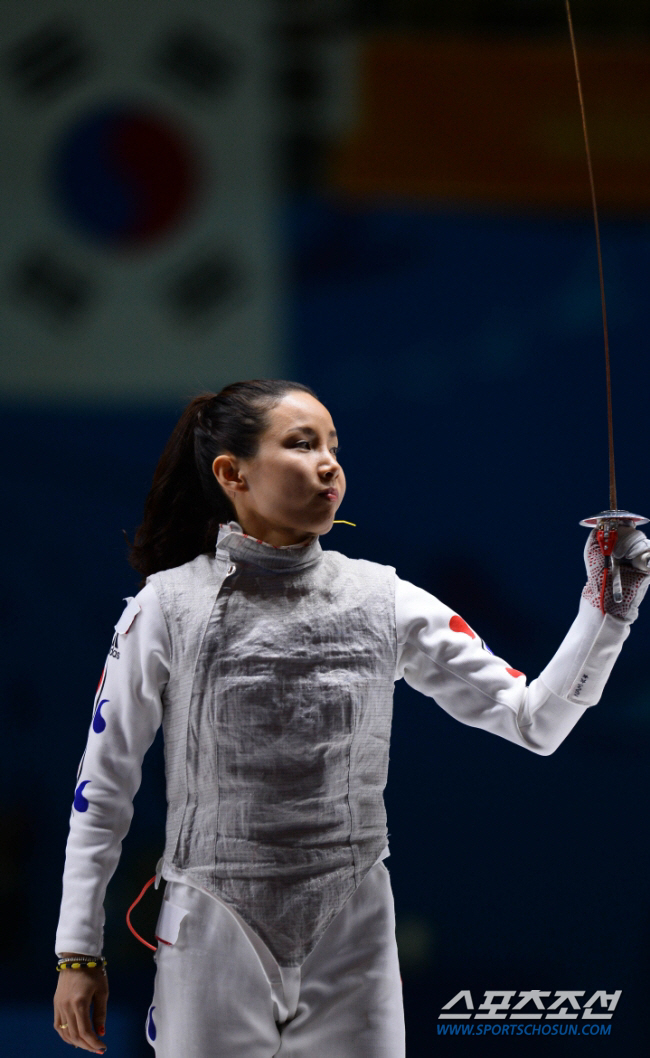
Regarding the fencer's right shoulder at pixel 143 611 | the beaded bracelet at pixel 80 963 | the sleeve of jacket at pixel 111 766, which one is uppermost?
the fencer's right shoulder at pixel 143 611

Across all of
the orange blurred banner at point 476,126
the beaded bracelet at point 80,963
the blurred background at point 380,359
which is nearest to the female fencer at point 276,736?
the beaded bracelet at point 80,963

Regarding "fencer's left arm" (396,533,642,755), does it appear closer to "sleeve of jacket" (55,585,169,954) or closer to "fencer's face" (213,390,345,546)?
"fencer's face" (213,390,345,546)

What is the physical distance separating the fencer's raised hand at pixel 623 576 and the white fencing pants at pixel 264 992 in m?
0.48

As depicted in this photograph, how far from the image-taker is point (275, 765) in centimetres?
124

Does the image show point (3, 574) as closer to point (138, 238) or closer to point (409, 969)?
point (138, 238)

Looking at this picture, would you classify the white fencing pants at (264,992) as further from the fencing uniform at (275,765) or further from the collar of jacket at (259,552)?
the collar of jacket at (259,552)

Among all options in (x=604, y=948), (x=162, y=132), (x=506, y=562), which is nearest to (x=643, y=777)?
(x=604, y=948)

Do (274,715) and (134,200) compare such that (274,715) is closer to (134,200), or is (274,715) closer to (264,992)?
(264,992)

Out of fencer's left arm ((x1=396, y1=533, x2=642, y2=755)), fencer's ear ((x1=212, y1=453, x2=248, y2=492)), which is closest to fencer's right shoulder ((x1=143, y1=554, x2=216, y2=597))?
fencer's ear ((x1=212, y1=453, x2=248, y2=492))

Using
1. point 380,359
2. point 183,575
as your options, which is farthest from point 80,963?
point 380,359

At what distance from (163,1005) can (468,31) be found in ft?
6.25

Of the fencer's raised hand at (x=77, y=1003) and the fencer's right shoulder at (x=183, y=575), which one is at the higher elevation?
the fencer's right shoulder at (x=183, y=575)

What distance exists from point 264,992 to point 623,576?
2.18 feet

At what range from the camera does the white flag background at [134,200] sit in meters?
1.99
